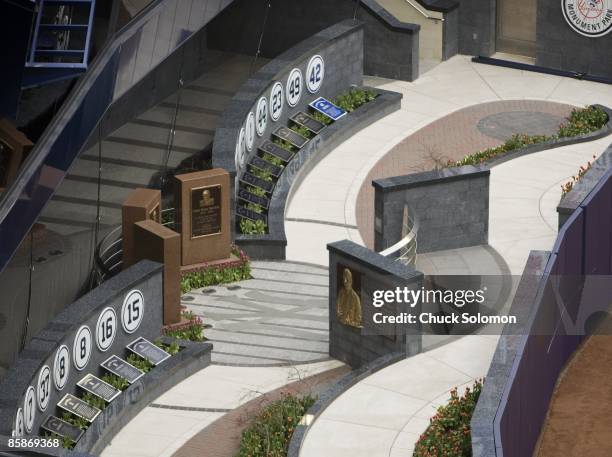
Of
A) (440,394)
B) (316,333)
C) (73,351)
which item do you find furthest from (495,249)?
(73,351)

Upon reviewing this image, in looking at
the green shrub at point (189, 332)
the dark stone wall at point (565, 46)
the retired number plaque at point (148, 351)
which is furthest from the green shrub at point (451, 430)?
the dark stone wall at point (565, 46)

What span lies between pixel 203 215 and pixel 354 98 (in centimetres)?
984

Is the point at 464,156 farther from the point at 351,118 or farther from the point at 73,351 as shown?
the point at 73,351

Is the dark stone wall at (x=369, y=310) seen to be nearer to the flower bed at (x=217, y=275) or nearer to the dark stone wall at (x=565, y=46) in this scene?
the flower bed at (x=217, y=275)

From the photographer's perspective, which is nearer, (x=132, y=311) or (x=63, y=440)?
(x=63, y=440)

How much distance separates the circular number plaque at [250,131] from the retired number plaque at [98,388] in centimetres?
1078

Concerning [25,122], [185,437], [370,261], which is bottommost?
[185,437]

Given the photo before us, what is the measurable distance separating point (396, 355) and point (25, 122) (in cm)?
1548

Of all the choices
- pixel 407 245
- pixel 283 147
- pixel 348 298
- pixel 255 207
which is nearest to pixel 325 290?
pixel 407 245

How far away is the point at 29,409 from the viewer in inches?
1192

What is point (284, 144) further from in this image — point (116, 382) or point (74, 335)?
point (74, 335)

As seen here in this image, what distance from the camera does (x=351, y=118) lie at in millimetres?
45938

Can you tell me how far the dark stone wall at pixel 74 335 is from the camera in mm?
30031

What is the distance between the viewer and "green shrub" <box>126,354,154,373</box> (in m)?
33.8
